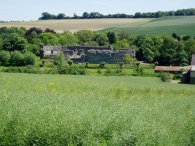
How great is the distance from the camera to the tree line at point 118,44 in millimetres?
86312

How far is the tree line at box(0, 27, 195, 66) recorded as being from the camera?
8631 centimetres

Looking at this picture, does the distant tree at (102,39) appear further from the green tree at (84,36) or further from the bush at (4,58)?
the bush at (4,58)

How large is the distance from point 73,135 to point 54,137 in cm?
48

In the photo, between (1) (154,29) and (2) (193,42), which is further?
(1) (154,29)

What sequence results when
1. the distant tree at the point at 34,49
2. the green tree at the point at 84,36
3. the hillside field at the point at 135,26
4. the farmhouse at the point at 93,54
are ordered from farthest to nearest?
the hillside field at the point at 135,26, the green tree at the point at 84,36, the distant tree at the point at 34,49, the farmhouse at the point at 93,54

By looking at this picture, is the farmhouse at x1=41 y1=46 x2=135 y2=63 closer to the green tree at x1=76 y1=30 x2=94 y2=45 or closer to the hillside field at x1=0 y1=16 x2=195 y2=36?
the green tree at x1=76 y1=30 x2=94 y2=45

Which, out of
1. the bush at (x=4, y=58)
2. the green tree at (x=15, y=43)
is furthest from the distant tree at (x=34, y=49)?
the bush at (x=4, y=58)

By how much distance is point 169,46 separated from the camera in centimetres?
9050

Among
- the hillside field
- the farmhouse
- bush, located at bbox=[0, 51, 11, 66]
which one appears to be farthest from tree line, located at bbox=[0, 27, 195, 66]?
the hillside field

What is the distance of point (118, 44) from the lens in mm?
112812

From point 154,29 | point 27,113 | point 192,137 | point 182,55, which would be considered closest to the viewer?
point 27,113

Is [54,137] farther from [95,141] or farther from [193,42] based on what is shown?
[193,42]

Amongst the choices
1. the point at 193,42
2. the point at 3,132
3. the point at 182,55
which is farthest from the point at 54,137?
the point at 193,42

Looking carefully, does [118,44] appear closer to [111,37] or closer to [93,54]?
[111,37]
